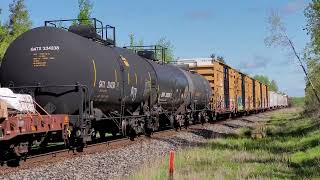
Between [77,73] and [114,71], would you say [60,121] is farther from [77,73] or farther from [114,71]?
[114,71]

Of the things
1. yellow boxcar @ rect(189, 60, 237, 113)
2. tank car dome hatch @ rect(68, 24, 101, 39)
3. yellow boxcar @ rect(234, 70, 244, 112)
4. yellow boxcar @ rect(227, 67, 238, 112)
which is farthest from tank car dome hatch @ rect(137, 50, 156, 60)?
yellow boxcar @ rect(234, 70, 244, 112)

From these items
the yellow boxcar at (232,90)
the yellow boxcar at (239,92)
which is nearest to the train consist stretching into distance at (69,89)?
the yellow boxcar at (232,90)

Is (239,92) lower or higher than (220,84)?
lower

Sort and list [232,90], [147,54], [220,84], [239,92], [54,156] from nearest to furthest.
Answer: [54,156] < [147,54] < [220,84] < [232,90] < [239,92]

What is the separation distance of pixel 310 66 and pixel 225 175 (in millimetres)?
27383

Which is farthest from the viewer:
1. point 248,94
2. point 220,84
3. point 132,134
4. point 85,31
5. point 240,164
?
point 248,94

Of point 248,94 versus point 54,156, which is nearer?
point 54,156

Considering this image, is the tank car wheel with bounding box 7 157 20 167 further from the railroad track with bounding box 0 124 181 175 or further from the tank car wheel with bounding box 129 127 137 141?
the tank car wheel with bounding box 129 127 137 141

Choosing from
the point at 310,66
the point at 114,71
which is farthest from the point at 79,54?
the point at 310,66

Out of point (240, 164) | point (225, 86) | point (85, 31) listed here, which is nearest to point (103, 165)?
point (240, 164)

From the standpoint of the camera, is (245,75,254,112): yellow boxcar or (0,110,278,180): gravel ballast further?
(245,75,254,112): yellow boxcar

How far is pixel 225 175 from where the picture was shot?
1134 cm

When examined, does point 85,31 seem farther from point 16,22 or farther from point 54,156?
point 16,22

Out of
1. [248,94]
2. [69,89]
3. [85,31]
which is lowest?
[69,89]
